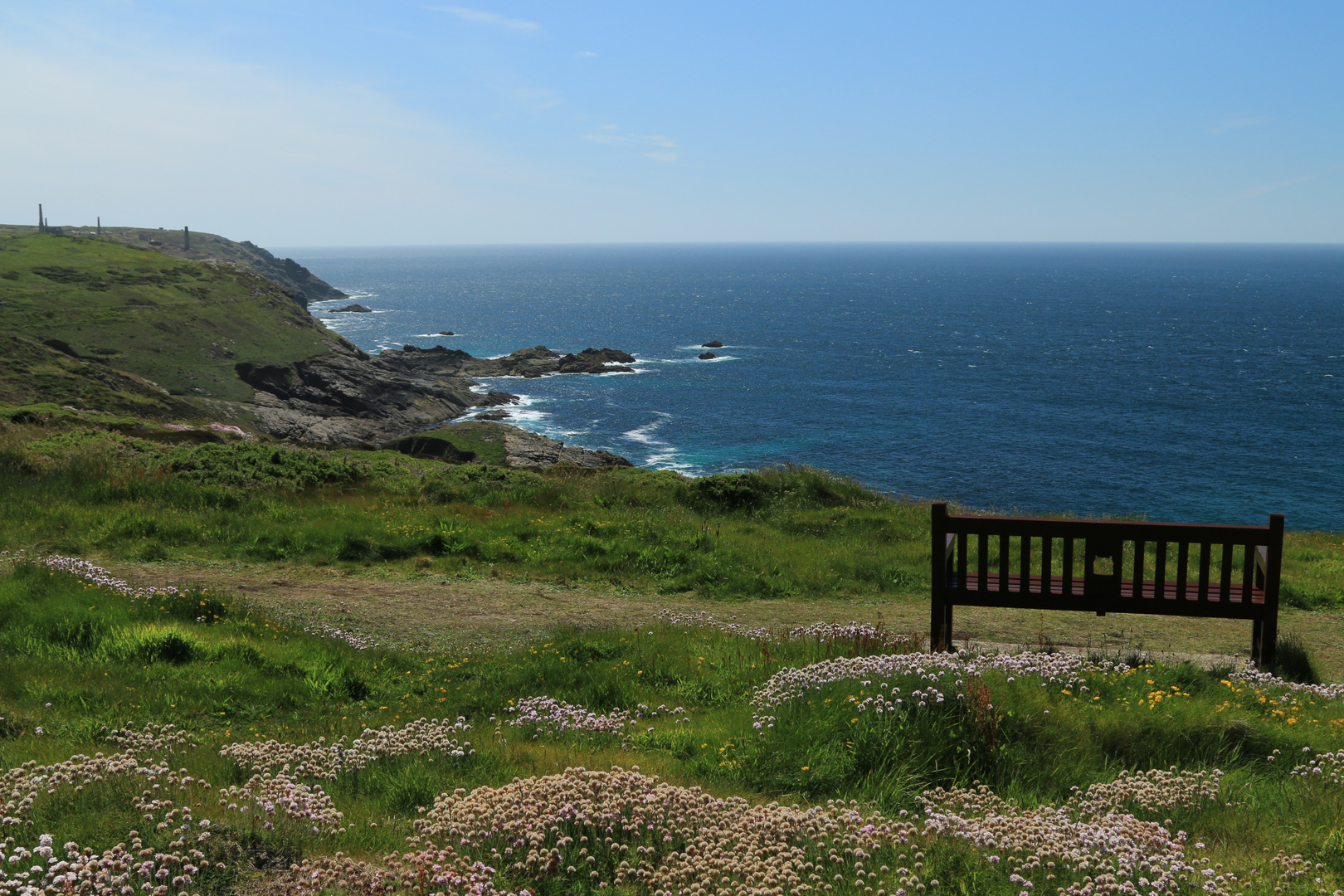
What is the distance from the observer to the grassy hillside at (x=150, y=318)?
53.5 metres

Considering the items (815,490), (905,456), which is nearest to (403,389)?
(905,456)

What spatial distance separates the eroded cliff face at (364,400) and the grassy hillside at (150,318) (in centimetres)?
210

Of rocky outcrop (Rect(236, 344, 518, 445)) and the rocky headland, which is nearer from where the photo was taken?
the rocky headland

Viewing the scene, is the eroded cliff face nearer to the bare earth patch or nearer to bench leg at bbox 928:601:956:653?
the bare earth patch

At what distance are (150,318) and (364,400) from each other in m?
16.1

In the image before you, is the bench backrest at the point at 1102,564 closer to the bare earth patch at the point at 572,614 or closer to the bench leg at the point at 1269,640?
the bench leg at the point at 1269,640

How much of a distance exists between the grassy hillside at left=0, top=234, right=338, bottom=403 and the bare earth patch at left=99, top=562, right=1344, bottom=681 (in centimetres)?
3418

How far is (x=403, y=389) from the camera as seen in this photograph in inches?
2589

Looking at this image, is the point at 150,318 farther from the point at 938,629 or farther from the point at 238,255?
the point at 238,255

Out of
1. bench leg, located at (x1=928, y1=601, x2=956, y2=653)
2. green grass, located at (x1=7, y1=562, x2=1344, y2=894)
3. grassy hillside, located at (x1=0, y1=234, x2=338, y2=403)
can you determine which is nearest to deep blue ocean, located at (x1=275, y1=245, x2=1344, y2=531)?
grassy hillside, located at (x1=0, y1=234, x2=338, y2=403)

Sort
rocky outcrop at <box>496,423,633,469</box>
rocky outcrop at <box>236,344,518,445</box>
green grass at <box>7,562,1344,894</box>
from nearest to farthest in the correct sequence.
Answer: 1. green grass at <box>7,562,1344,894</box>
2. rocky outcrop at <box>496,423,633,469</box>
3. rocky outcrop at <box>236,344,518,445</box>

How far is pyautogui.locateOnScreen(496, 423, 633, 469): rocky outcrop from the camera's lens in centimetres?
4900

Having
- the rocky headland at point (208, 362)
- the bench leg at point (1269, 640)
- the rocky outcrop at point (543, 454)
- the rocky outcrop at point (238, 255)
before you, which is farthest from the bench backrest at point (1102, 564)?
the rocky outcrop at point (238, 255)

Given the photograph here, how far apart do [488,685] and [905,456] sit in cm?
5298
